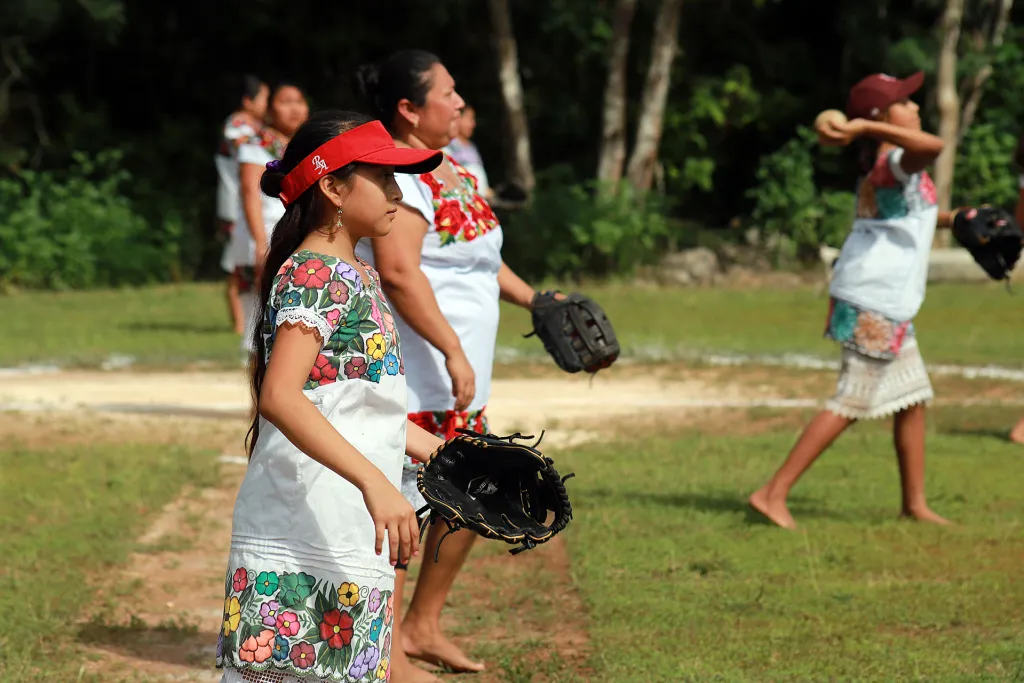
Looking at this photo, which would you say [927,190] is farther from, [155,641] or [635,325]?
[635,325]

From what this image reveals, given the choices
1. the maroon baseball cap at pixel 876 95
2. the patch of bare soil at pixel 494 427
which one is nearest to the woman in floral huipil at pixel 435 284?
the patch of bare soil at pixel 494 427

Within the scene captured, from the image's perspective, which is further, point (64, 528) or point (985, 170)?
point (985, 170)

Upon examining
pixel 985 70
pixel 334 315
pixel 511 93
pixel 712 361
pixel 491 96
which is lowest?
pixel 491 96

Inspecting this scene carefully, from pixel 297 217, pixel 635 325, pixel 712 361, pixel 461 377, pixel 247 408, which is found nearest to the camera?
pixel 297 217

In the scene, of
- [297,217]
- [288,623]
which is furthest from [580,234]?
[288,623]

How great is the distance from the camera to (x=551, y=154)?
23734mm

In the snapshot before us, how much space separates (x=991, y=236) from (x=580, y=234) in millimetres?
12221

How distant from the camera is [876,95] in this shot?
6.57 meters

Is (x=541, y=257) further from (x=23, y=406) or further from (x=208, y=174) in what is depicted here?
(x=23, y=406)

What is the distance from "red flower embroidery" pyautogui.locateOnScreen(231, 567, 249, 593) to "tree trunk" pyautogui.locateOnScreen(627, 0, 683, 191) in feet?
55.8

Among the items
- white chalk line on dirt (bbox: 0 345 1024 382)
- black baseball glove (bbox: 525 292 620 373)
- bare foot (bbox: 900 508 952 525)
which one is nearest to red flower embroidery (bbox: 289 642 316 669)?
black baseball glove (bbox: 525 292 620 373)

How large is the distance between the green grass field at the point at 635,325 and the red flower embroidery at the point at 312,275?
846 centimetres

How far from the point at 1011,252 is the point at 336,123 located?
4.36 meters

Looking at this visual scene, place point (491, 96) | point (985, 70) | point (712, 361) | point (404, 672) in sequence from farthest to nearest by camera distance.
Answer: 1. point (491, 96)
2. point (985, 70)
3. point (712, 361)
4. point (404, 672)
